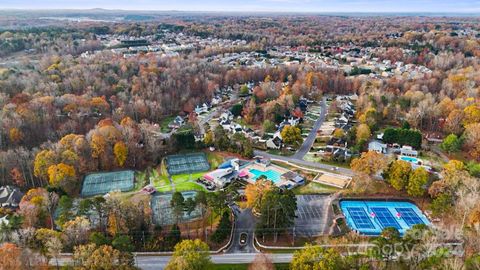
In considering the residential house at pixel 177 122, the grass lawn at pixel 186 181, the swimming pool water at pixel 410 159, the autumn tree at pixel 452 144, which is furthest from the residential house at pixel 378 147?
the residential house at pixel 177 122

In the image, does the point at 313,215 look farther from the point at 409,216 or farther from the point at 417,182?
the point at 417,182

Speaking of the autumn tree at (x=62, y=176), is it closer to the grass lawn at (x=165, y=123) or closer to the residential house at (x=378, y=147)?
the grass lawn at (x=165, y=123)

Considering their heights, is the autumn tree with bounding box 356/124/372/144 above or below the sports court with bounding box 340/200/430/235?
above

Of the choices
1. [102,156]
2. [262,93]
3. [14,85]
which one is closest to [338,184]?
[102,156]

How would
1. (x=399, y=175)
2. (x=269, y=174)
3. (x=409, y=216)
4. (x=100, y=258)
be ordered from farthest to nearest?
(x=269, y=174) → (x=399, y=175) → (x=409, y=216) → (x=100, y=258)

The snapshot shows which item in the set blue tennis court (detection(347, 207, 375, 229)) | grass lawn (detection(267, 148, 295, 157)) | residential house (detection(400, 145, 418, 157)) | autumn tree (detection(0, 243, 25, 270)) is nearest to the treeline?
residential house (detection(400, 145, 418, 157))

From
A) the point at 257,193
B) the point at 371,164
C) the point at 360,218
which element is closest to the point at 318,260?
the point at 257,193

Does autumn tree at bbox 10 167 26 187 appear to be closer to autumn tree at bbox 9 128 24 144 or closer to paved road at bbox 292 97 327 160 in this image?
autumn tree at bbox 9 128 24 144
